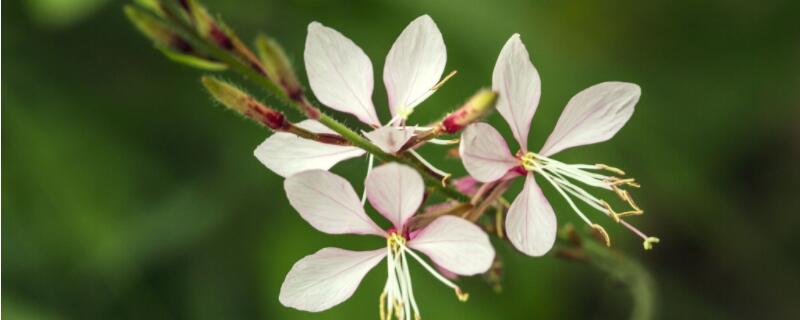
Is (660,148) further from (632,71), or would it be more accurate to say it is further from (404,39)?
(404,39)

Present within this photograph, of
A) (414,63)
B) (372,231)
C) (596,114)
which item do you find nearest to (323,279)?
(372,231)

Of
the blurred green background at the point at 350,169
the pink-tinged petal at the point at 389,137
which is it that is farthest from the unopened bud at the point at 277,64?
the blurred green background at the point at 350,169

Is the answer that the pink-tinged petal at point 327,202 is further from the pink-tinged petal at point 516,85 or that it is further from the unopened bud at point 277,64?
the pink-tinged petal at point 516,85

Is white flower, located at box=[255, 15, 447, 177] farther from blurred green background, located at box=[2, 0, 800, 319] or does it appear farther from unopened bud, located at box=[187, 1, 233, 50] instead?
blurred green background, located at box=[2, 0, 800, 319]

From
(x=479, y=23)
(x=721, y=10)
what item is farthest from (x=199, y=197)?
(x=721, y=10)

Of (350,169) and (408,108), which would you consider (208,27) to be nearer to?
(408,108)

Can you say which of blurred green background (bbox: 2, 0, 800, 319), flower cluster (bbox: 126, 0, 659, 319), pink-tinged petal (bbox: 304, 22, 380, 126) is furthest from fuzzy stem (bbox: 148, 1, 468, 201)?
blurred green background (bbox: 2, 0, 800, 319)
